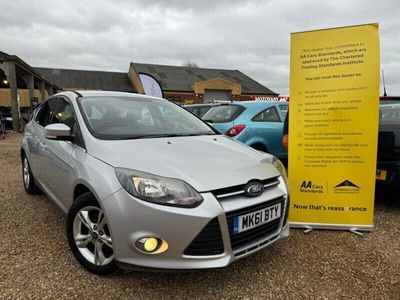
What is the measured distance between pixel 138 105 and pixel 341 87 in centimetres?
212

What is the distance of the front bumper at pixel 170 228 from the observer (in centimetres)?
215

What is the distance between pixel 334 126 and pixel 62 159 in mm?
2729

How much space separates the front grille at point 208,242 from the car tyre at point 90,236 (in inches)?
24.4

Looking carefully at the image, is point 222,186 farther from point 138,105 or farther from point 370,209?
point 370,209

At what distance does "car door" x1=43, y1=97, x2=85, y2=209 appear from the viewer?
2.88m

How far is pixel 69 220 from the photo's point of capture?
106 inches

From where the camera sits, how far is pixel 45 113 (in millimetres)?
4211

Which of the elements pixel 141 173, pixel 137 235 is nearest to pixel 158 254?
pixel 137 235

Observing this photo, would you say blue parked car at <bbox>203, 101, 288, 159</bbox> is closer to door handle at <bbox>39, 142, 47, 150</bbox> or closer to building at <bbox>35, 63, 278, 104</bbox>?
door handle at <bbox>39, 142, 47, 150</bbox>

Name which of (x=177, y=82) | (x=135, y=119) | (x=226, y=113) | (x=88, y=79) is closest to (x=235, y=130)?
(x=226, y=113)

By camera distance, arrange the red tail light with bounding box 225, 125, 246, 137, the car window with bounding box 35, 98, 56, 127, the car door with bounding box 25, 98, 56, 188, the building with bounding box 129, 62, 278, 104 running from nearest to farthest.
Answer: the car door with bounding box 25, 98, 56, 188 < the car window with bounding box 35, 98, 56, 127 < the red tail light with bounding box 225, 125, 246, 137 < the building with bounding box 129, 62, 278, 104

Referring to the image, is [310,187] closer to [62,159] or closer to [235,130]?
[235,130]

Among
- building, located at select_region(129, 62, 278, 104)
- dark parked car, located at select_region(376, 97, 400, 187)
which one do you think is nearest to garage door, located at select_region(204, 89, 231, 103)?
building, located at select_region(129, 62, 278, 104)

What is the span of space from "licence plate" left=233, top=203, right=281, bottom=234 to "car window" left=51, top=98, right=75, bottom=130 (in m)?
1.82
